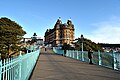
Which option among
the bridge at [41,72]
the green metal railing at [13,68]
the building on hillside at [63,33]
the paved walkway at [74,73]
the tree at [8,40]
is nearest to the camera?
the green metal railing at [13,68]

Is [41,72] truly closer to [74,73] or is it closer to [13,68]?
[74,73]

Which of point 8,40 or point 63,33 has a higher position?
point 63,33

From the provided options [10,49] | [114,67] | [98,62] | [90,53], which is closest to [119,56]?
[114,67]

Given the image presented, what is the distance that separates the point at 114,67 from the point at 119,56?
927mm

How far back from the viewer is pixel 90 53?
66.9ft

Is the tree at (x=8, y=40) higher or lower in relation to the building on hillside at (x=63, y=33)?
lower

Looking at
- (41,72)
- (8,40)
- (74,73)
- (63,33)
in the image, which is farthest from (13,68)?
(63,33)

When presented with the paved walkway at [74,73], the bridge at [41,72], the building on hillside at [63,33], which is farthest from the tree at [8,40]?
the building on hillside at [63,33]

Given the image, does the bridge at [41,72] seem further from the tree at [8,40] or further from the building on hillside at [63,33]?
the building on hillside at [63,33]

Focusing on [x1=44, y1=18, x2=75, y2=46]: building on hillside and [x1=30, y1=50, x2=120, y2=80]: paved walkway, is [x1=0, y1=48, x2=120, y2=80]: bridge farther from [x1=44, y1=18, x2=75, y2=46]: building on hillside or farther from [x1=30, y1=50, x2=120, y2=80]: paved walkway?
[x1=44, y1=18, x2=75, y2=46]: building on hillside

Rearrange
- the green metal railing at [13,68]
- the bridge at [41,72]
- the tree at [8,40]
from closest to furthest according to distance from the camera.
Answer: the green metal railing at [13,68], the bridge at [41,72], the tree at [8,40]

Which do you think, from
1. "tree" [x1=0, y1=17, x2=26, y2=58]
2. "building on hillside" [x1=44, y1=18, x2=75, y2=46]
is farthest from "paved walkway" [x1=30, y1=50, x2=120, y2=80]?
"building on hillside" [x1=44, y1=18, x2=75, y2=46]

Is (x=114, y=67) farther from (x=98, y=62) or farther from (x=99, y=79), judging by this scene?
(x=99, y=79)

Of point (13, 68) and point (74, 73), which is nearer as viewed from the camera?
point (13, 68)
